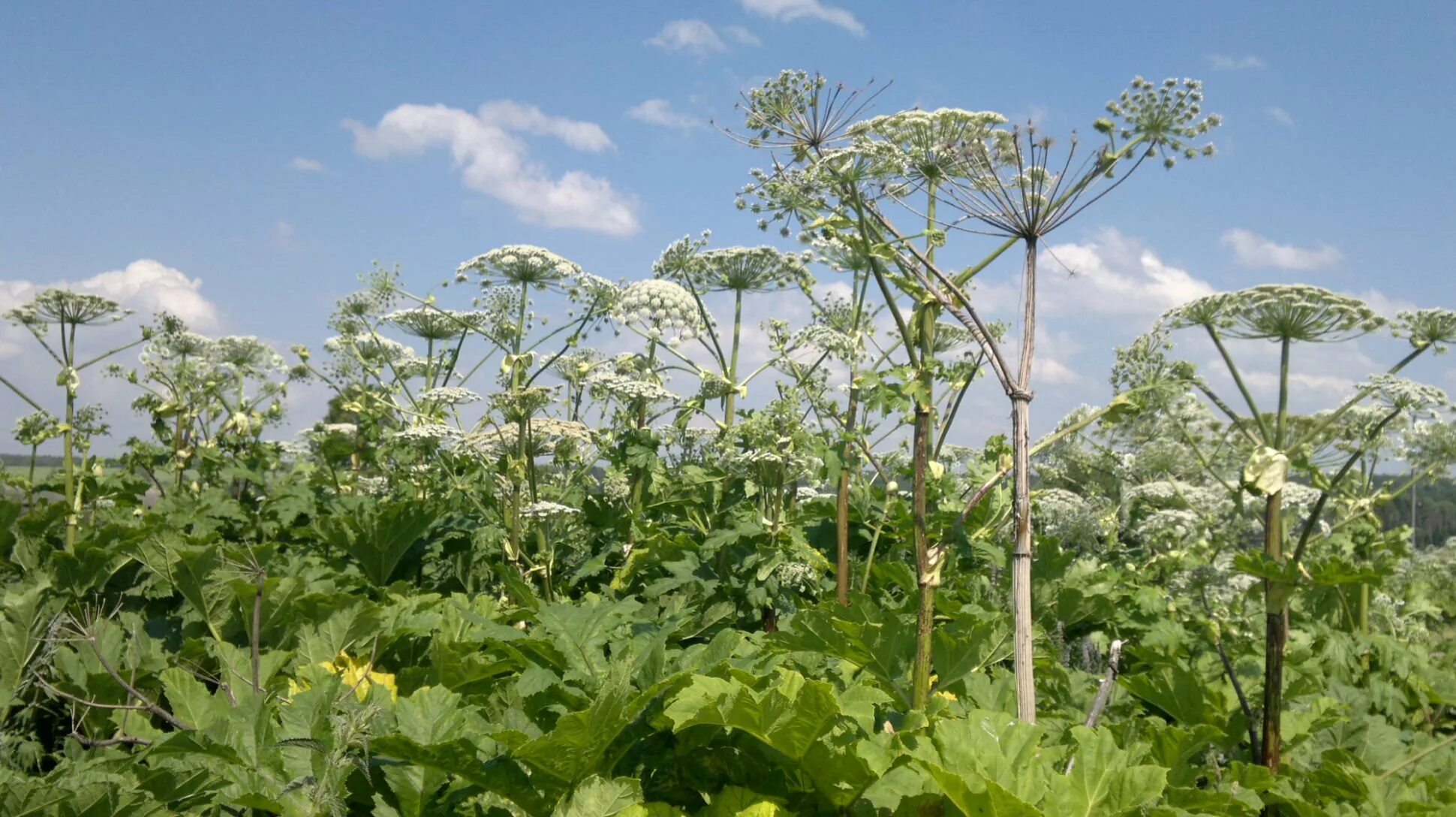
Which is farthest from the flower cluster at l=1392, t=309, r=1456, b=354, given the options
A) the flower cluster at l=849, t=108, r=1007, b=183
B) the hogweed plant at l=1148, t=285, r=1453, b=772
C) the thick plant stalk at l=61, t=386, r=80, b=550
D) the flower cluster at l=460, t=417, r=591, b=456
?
the thick plant stalk at l=61, t=386, r=80, b=550

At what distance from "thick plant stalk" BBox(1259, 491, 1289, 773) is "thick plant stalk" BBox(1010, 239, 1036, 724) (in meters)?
1.15

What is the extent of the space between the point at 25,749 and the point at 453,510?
3307 millimetres

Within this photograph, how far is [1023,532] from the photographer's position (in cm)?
219

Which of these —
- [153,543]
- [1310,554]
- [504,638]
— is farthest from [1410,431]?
[153,543]

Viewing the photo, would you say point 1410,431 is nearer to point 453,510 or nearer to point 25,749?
point 453,510

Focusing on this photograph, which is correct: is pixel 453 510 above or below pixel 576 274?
below

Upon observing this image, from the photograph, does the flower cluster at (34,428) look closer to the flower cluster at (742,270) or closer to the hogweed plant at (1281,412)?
the flower cluster at (742,270)

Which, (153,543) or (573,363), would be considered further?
(573,363)

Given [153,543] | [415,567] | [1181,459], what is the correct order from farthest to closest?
[1181,459]
[415,567]
[153,543]

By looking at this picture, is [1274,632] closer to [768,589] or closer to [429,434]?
[768,589]

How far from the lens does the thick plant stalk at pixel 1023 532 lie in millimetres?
2195

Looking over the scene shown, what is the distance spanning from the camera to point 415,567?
19.7ft

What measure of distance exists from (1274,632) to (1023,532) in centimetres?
138

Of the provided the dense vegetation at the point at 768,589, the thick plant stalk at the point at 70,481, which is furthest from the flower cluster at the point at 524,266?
the thick plant stalk at the point at 70,481
